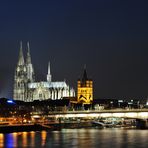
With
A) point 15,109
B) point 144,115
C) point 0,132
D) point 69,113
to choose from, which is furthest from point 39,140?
point 15,109

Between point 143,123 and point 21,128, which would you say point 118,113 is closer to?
point 143,123

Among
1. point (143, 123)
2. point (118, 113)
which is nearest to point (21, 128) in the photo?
point (118, 113)

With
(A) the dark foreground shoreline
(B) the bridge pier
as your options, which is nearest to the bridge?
(B) the bridge pier

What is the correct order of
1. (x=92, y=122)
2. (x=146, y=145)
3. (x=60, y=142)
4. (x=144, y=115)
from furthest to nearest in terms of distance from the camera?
(x=92, y=122)
(x=144, y=115)
(x=60, y=142)
(x=146, y=145)

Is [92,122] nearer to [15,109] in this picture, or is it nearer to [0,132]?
[15,109]

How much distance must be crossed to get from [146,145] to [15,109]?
94.4m

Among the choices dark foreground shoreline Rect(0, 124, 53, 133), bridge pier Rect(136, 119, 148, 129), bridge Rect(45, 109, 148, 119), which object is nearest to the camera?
dark foreground shoreline Rect(0, 124, 53, 133)

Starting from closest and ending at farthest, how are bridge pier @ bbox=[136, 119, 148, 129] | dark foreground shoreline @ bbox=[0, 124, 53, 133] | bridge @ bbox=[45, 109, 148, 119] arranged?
1. dark foreground shoreline @ bbox=[0, 124, 53, 133]
2. bridge @ bbox=[45, 109, 148, 119]
3. bridge pier @ bbox=[136, 119, 148, 129]

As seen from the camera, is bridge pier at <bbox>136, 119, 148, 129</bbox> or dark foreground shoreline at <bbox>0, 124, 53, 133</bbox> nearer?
dark foreground shoreline at <bbox>0, 124, 53, 133</bbox>

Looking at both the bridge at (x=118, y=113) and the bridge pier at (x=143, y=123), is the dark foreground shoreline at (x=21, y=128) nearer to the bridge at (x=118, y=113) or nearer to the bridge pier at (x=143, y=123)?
the bridge at (x=118, y=113)

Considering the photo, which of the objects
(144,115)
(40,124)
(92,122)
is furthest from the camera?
(92,122)

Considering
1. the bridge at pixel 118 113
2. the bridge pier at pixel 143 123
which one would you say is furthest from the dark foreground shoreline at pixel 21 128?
the bridge pier at pixel 143 123

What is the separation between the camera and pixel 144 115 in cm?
13075

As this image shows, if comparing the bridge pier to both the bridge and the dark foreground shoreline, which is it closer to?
the bridge
